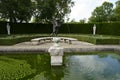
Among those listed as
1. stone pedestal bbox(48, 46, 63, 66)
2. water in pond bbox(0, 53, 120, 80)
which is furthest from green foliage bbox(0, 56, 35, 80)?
stone pedestal bbox(48, 46, 63, 66)

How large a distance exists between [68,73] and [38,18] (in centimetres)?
2269

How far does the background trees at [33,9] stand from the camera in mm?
25094

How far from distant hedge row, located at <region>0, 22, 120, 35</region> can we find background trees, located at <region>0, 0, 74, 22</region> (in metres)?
1.25

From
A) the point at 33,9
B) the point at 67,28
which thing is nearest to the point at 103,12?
the point at 67,28

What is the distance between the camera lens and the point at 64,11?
31.6m

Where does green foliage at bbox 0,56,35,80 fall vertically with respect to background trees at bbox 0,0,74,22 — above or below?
below

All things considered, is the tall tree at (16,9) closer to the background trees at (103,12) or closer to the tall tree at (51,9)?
the tall tree at (51,9)

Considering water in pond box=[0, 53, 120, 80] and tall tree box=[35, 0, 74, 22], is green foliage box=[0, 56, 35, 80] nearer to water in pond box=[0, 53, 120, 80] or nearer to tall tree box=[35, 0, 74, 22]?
water in pond box=[0, 53, 120, 80]

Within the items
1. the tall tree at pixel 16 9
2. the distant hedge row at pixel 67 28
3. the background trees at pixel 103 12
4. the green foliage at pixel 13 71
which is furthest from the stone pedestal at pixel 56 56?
the background trees at pixel 103 12

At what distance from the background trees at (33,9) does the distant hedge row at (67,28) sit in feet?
4.10

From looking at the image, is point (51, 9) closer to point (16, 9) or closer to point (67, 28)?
point (67, 28)

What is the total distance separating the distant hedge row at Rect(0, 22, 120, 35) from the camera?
2514 cm

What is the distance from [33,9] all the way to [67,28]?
4.93 m

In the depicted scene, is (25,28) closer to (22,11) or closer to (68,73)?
(22,11)
